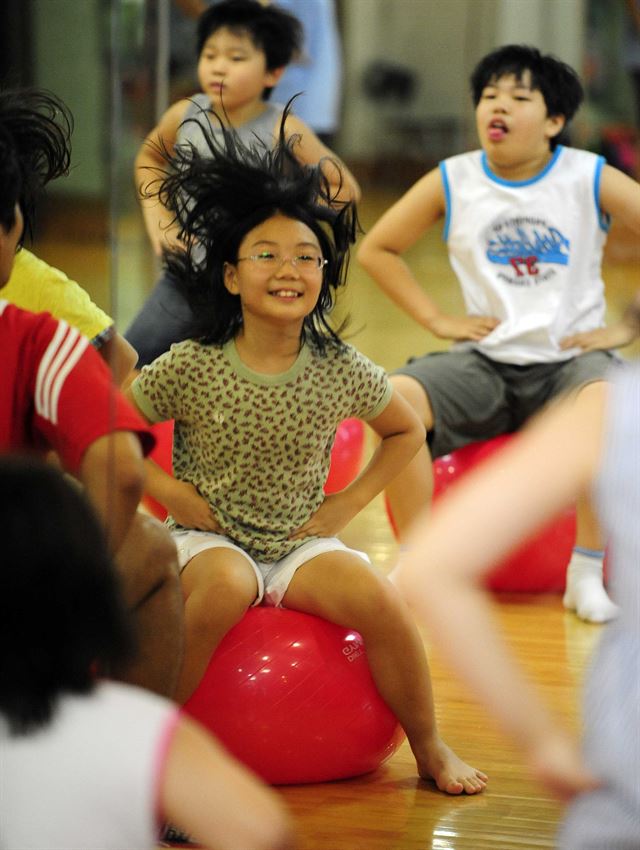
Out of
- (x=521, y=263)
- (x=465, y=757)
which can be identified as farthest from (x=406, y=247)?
(x=465, y=757)

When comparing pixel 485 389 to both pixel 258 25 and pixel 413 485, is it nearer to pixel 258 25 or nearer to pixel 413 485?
pixel 413 485

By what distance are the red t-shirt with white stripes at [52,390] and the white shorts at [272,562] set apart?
1.71 feet

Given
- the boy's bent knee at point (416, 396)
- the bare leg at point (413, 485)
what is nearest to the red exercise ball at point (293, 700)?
the bare leg at point (413, 485)

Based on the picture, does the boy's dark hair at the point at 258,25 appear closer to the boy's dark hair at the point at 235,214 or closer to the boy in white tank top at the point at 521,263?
the boy in white tank top at the point at 521,263

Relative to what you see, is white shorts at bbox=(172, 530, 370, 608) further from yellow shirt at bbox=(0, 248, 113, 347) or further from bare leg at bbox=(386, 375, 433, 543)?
bare leg at bbox=(386, 375, 433, 543)

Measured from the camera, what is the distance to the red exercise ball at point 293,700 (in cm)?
179

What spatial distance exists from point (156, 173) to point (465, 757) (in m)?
0.91

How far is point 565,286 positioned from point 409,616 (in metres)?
1.03

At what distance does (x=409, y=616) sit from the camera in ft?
5.93

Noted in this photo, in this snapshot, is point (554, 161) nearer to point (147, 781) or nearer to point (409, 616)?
point (409, 616)

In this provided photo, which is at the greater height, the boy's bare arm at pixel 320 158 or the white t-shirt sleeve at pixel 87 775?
the boy's bare arm at pixel 320 158

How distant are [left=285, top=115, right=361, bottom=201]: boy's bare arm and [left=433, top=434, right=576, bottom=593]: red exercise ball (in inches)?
20.5

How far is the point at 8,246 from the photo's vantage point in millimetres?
1333

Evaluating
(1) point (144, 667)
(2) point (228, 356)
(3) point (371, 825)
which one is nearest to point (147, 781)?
(1) point (144, 667)
